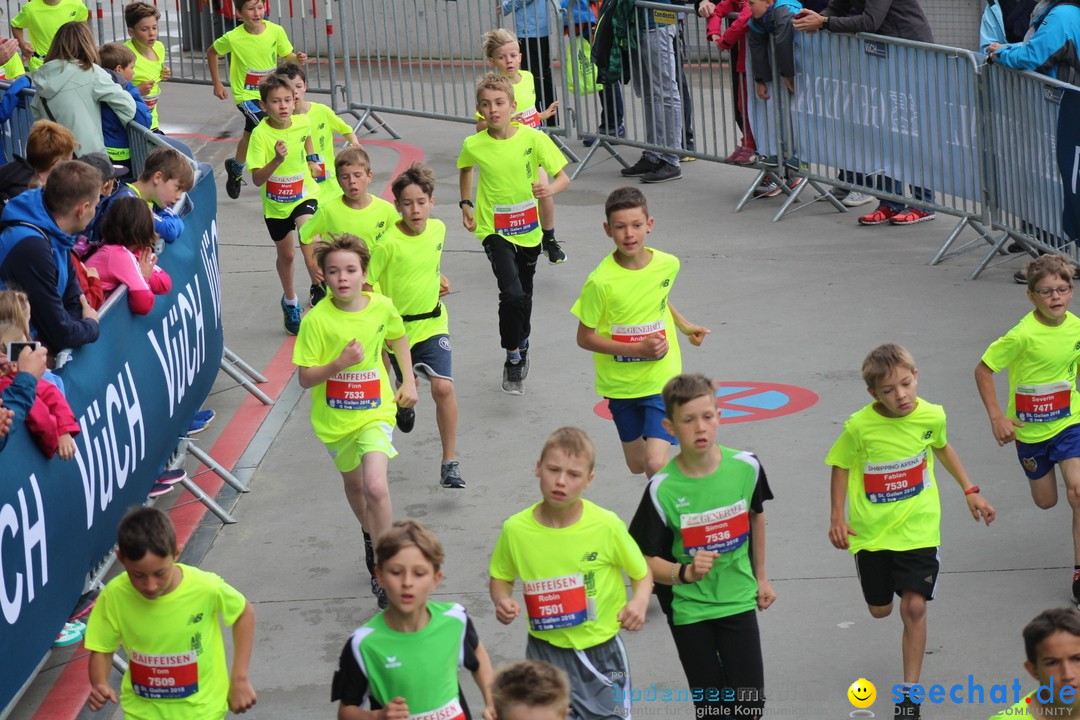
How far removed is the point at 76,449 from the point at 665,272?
300cm

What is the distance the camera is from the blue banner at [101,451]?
6.07m

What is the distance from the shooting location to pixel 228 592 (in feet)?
18.3

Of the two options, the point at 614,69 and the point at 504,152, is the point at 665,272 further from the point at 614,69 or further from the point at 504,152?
the point at 614,69

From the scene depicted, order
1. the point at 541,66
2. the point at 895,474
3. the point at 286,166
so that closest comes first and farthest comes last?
the point at 895,474 < the point at 286,166 < the point at 541,66

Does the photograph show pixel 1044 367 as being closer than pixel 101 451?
No

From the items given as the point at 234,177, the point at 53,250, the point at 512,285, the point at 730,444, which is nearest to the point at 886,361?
the point at 730,444

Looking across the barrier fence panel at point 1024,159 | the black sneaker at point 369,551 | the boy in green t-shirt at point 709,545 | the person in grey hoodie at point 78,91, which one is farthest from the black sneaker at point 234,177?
the boy in green t-shirt at point 709,545

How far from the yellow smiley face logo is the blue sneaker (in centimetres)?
661

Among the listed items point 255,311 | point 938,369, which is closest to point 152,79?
point 255,311

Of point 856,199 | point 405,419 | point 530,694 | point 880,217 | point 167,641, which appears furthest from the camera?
point 856,199

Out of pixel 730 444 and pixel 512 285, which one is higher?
pixel 512 285

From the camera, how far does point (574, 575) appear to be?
18.2 ft

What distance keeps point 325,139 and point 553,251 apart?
83.3 inches

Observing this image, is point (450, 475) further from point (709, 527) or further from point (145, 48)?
point (145, 48)
